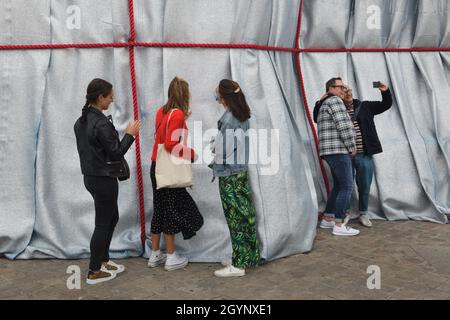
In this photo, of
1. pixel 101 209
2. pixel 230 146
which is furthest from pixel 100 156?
pixel 230 146

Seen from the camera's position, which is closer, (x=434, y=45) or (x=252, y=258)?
(x=252, y=258)

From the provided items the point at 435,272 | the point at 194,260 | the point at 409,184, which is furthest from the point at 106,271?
the point at 409,184

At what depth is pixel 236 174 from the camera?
11.6 ft

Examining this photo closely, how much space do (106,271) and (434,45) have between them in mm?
3944

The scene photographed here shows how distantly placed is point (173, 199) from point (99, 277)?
0.75 metres

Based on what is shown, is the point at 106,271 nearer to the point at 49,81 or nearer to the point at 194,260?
the point at 194,260

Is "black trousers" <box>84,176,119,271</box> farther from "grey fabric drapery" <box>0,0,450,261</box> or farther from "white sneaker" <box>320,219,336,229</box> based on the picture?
"white sneaker" <box>320,219,336,229</box>

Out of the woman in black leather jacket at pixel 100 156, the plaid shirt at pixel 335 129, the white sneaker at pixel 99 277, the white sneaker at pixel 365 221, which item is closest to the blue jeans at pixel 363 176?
the white sneaker at pixel 365 221

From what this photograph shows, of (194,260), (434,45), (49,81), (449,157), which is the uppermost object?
(434,45)

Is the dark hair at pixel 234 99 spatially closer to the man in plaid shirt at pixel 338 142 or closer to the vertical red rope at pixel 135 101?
the vertical red rope at pixel 135 101

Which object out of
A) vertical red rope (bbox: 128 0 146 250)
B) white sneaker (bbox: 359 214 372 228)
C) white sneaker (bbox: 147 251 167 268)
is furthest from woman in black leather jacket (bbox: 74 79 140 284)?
white sneaker (bbox: 359 214 372 228)

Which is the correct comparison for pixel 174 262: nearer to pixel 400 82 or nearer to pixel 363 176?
pixel 363 176

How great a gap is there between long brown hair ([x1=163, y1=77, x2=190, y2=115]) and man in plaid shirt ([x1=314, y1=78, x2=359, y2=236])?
147cm

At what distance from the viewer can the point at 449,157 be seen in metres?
5.04
